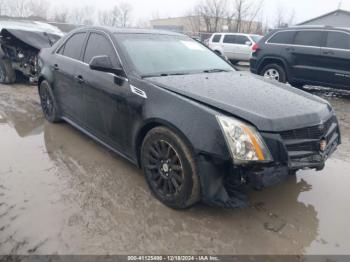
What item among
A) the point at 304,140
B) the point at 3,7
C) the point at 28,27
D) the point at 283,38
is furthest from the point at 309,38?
the point at 3,7

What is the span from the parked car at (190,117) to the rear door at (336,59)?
472 centimetres

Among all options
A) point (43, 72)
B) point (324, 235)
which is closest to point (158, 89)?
point (324, 235)

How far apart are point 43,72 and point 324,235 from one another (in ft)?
14.9

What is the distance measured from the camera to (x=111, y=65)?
3.27 metres

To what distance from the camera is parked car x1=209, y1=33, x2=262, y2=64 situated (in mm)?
16797

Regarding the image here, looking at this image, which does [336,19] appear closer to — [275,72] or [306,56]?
[275,72]

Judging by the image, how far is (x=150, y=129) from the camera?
299cm

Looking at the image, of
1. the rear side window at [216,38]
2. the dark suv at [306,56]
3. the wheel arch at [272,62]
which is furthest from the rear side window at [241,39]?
the wheel arch at [272,62]

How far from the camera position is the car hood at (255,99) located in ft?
8.28

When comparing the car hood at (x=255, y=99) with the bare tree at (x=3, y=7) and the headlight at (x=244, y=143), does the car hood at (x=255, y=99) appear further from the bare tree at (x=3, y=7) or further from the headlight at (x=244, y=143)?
the bare tree at (x=3, y=7)

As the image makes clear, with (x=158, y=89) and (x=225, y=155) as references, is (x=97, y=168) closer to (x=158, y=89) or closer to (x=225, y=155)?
(x=158, y=89)

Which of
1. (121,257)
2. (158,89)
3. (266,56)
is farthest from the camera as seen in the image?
(266,56)

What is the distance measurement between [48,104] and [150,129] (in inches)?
112

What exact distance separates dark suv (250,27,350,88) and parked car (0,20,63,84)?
5.83 m
